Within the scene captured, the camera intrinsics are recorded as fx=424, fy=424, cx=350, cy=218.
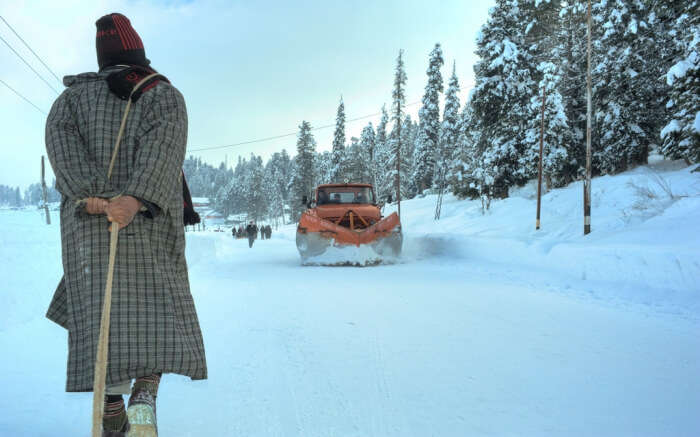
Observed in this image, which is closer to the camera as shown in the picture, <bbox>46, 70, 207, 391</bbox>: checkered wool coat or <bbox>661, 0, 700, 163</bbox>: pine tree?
<bbox>46, 70, 207, 391</bbox>: checkered wool coat

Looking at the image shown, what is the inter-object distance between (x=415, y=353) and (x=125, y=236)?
2.94 meters

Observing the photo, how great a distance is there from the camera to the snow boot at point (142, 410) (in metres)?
1.77

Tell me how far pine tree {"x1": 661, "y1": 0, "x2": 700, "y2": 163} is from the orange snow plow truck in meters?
9.31

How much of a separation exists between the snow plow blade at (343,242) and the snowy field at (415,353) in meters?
2.38

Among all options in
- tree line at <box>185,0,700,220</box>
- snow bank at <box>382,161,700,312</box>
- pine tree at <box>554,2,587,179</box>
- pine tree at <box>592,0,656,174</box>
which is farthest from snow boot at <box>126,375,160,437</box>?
pine tree at <box>554,2,587,179</box>

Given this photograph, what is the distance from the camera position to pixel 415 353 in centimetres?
401

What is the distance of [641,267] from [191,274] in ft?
31.3

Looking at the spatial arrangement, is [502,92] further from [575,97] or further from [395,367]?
[395,367]

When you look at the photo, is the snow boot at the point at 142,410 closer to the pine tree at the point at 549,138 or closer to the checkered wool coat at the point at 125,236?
the checkered wool coat at the point at 125,236

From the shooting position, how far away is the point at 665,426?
256 centimetres

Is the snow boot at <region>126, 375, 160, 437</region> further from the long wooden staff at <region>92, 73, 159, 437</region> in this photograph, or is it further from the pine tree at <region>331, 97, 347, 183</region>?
the pine tree at <region>331, 97, 347, 183</region>

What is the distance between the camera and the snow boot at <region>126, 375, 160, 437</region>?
177 cm

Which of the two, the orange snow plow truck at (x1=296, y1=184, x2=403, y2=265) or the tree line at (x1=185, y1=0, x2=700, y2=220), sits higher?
the tree line at (x1=185, y1=0, x2=700, y2=220)

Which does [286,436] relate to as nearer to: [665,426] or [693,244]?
[665,426]
